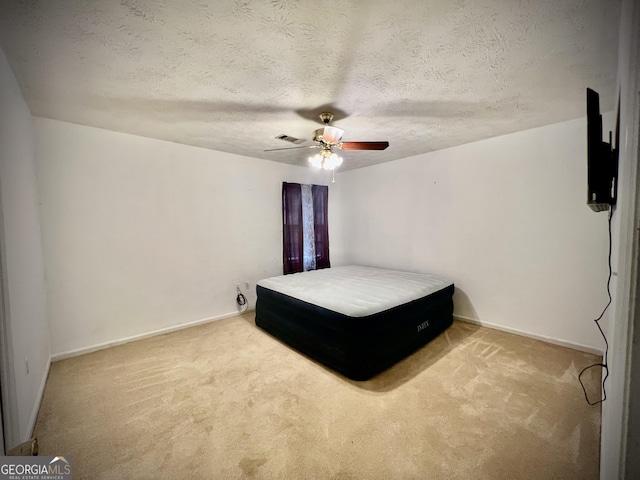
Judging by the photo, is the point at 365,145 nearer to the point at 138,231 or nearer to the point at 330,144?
the point at 330,144

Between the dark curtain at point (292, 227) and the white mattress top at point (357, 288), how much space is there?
0.78 m

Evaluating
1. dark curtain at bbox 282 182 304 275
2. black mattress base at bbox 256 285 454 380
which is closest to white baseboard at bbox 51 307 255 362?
black mattress base at bbox 256 285 454 380

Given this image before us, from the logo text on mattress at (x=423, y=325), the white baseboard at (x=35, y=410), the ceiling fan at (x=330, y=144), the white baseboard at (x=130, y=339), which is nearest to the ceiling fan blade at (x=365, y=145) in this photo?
the ceiling fan at (x=330, y=144)

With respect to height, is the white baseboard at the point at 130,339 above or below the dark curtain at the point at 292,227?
below

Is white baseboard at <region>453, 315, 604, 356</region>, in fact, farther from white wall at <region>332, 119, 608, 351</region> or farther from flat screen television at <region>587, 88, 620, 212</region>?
flat screen television at <region>587, 88, 620, 212</region>

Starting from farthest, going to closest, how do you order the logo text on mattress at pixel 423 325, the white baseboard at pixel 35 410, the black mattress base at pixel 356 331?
the logo text on mattress at pixel 423 325
the black mattress base at pixel 356 331
the white baseboard at pixel 35 410

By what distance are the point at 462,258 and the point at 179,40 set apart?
3.81 meters

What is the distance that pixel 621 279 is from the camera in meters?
0.77

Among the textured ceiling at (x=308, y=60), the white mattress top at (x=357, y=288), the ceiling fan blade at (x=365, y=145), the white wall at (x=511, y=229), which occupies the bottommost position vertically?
the white mattress top at (x=357, y=288)

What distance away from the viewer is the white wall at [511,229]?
264cm

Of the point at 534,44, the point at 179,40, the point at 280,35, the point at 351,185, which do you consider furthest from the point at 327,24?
the point at 351,185

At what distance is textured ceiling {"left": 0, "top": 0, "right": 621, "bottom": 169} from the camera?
1.27 metres

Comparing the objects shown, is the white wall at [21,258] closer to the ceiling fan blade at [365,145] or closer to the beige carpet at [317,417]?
the beige carpet at [317,417]

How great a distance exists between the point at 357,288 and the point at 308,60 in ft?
7.53
